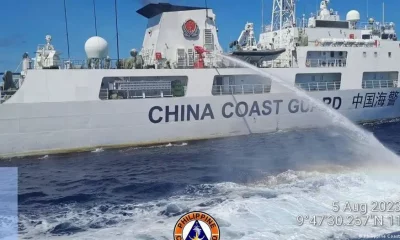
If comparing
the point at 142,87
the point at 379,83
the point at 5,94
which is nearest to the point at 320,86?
the point at 379,83

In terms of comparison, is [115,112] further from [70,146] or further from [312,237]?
[312,237]

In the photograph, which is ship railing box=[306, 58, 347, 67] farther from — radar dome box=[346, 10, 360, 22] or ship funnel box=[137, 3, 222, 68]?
ship funnel box=[137, 3, 222, 68]

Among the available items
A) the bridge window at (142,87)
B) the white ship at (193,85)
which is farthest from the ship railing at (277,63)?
the bridge window at (142,87)

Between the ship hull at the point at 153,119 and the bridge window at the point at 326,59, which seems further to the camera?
the bridge window at the point at 326,59

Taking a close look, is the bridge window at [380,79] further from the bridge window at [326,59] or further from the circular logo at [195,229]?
the circular logo at [195,229]

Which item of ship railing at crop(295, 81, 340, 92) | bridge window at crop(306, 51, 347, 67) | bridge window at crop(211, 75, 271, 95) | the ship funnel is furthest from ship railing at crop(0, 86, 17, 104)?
bridge window at crop(306, 51, 347, 67)

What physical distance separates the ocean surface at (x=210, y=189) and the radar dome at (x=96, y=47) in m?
4.62

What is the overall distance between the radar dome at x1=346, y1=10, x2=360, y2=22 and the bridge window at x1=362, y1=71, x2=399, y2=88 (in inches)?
147

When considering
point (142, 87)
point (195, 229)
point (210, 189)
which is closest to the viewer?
point (195, 229)

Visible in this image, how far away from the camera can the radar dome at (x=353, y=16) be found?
24406 millimetres

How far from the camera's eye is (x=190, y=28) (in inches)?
802

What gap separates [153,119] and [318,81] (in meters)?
10.0

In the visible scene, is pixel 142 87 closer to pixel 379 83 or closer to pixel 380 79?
pixel 379 83

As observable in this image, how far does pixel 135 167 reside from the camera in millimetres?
13664
